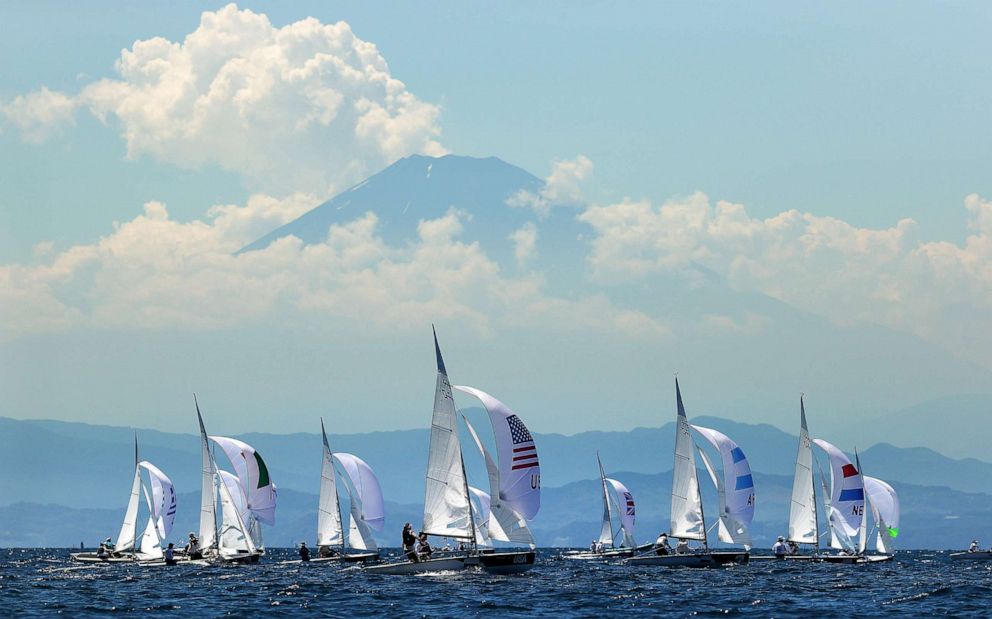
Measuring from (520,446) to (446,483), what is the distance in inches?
155

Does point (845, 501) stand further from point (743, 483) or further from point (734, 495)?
point (734, 495)

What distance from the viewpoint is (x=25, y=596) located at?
64.2m

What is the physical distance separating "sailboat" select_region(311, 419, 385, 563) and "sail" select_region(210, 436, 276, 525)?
11.2 feet

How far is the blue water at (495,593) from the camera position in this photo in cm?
5619

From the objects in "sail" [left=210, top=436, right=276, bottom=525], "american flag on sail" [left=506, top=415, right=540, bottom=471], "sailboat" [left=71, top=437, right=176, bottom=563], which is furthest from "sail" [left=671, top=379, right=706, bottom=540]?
"sailboat" [left=71, top=437, right=176, bottom=563]

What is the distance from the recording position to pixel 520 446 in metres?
69.1

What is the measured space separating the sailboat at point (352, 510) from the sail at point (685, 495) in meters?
19.7

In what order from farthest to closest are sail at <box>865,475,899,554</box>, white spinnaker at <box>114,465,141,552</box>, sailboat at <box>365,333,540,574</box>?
1. sail at <box>865,475,899,554</box>
2. white spinnaker at <box>114,465,141,552</box>
3. sailboat at <box>365,333,540,574</box>

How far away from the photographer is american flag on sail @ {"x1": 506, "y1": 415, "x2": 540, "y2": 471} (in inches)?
2712

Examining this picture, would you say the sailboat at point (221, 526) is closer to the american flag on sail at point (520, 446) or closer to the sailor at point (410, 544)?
the sailor at point (410, 544)

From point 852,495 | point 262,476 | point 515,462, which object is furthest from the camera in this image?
point 852,495

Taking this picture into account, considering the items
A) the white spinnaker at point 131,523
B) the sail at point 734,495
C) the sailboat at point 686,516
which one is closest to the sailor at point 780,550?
the sail at point 734,495

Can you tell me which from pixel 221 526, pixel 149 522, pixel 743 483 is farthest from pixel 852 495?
pixel 149 522

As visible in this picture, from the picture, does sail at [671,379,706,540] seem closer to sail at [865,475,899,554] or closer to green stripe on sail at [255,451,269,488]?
sail at [865,475,899,554]
